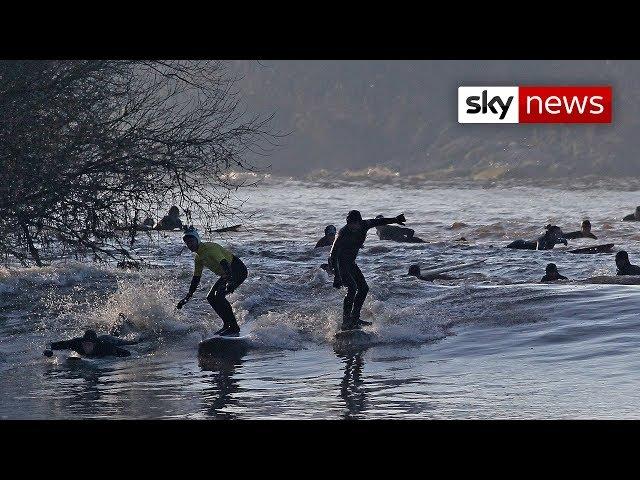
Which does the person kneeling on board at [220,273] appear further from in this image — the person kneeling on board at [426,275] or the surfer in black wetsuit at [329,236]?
the surfer in black wetsuit at [329,236]

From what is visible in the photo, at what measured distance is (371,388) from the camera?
1368 cm

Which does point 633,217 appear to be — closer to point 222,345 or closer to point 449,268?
point 449,268

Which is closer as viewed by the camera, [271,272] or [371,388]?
[371,388]

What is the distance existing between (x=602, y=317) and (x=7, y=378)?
33.4 feet

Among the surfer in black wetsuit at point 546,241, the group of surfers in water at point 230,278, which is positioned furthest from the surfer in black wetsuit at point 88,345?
the surfer in black wetsuit at point 546,241

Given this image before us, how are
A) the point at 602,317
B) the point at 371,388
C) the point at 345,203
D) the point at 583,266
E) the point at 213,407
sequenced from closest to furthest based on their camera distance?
the point at 213,407 < the point at 371,388 < the point at 602,317 < the point at 583,266 < the point at 345,203

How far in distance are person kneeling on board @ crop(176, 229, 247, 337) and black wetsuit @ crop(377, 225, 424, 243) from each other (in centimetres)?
2029

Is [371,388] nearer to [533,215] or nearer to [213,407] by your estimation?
[213,407]

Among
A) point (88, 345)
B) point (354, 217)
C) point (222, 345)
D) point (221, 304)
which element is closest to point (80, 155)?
point (88, 345)

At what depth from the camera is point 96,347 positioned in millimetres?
16234

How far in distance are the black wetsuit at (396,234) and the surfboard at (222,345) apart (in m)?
21.0
